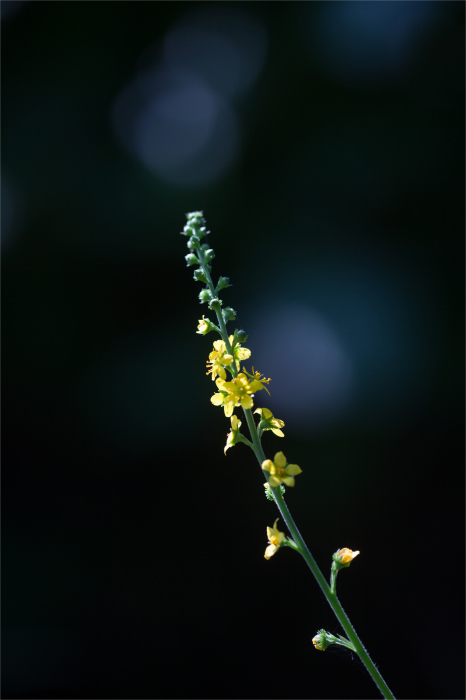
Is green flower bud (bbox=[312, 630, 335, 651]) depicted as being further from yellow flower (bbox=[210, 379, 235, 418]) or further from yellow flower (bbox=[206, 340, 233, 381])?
yellow flower (bbox=[206, 340, 233, 381])

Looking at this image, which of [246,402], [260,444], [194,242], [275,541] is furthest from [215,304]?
[275,541]

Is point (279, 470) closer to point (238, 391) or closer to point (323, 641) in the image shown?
point (238, 391)

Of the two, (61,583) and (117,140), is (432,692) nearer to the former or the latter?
(61,583)

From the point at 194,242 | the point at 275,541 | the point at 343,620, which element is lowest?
the point at 343,620

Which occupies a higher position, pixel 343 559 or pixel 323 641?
pixel 343 559

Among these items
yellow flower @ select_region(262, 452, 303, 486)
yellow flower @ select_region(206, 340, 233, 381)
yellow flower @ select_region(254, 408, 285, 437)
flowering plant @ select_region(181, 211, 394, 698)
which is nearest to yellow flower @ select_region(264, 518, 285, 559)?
flowering plant @ select_region(181, 211, 394, 698)

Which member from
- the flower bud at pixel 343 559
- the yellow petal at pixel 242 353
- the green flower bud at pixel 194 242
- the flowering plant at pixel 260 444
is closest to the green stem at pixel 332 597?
the flowering plant at pixel 260 444
